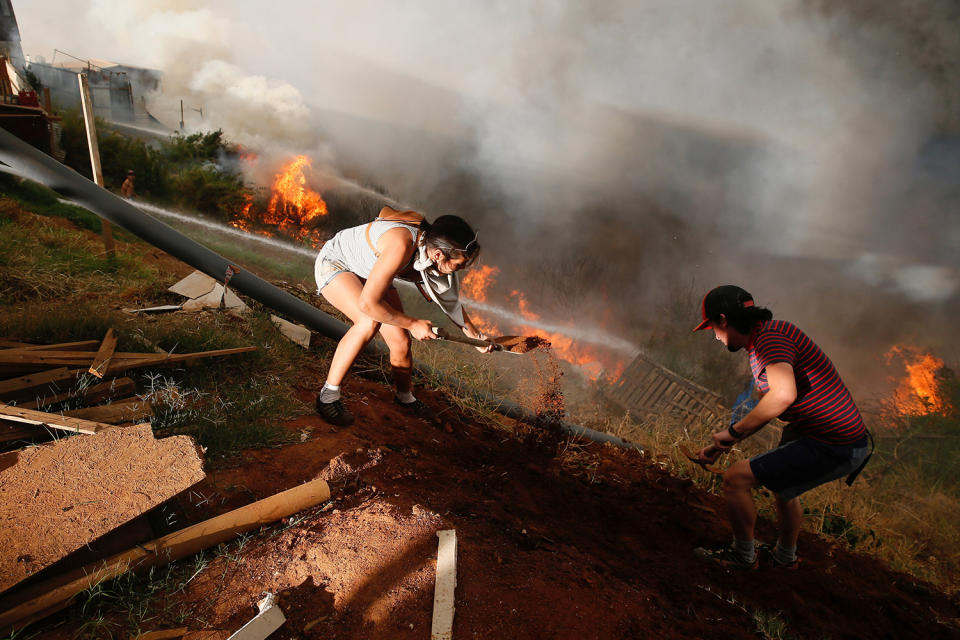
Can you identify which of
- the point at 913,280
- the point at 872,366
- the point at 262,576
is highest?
the point at 913,280

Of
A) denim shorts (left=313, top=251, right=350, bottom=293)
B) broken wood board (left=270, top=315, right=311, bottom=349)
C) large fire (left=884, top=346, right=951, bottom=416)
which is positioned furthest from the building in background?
large fire (left=884, top=346, right=951, bottom=416)

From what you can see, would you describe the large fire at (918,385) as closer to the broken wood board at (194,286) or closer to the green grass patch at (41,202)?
the broken wood board at (194,286)

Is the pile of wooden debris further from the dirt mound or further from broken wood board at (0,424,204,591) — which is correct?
the dirt mound

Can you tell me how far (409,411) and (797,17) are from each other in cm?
1392

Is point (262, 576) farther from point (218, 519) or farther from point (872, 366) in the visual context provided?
point (872, 366)

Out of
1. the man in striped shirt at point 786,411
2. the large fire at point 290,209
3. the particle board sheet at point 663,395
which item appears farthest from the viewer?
the large fire at point 290,209

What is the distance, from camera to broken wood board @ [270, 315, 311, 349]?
4797mm

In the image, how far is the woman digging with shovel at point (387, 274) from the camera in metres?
3.02

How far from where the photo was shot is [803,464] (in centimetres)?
282

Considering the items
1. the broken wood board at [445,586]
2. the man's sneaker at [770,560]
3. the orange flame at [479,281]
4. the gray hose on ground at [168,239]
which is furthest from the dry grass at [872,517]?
the orange flame at [479,281]

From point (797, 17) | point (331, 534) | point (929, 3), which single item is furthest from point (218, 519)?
point (929, 3)

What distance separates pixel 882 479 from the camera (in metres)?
7.21

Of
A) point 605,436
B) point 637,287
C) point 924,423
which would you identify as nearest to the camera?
point 605,436

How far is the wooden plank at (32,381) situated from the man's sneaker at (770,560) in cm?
480
